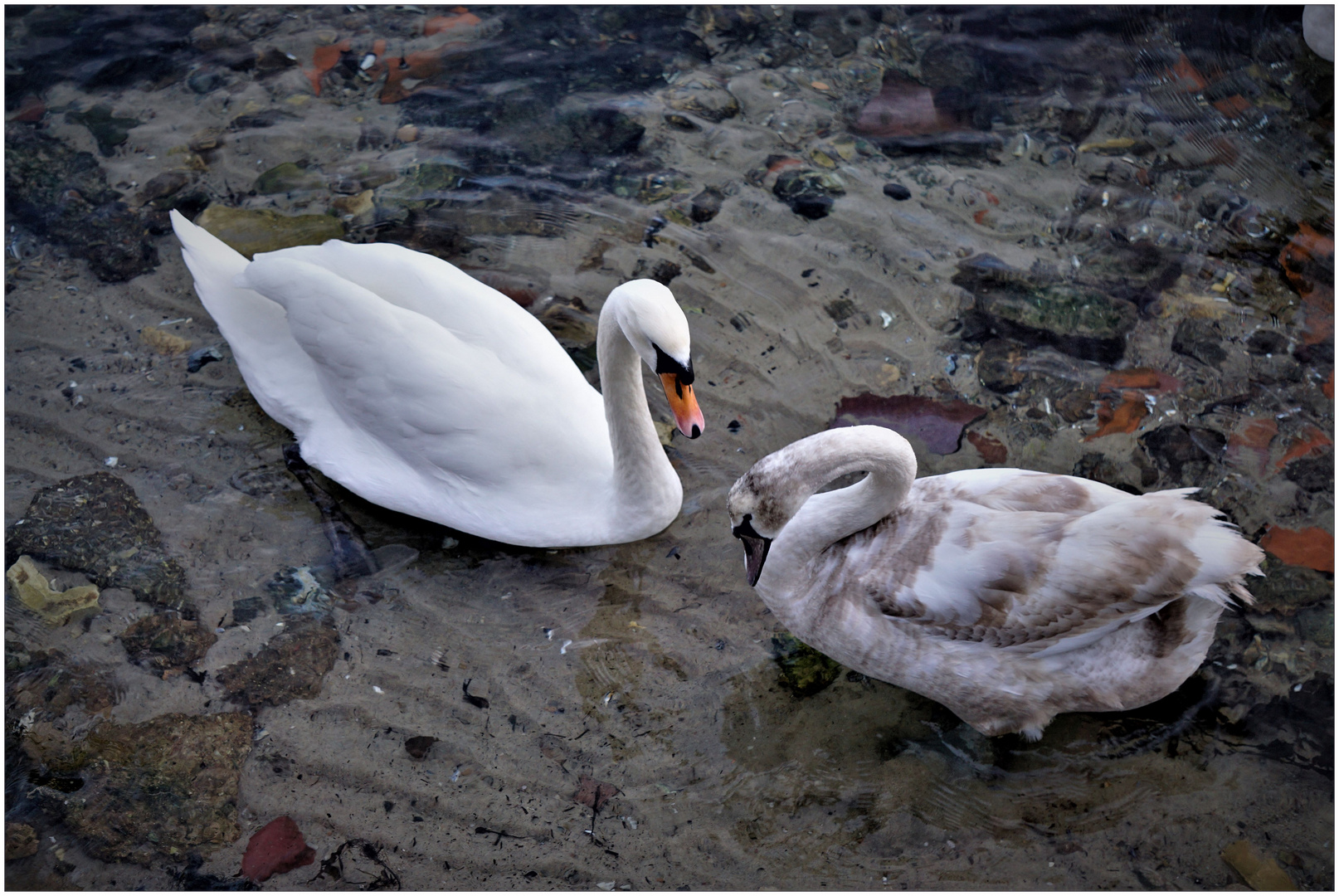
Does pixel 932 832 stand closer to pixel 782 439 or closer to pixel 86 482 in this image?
pixel 782 439

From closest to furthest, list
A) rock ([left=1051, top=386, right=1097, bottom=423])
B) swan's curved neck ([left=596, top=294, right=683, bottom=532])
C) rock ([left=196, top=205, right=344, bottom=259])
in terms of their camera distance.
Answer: swan's curved neck ([left=596, top=294, right=683, bottom=532])
rock ([left=1051, top=386, right=1097, bottom=423])
rock ([left=196, top=205, right=344, bottom=259])

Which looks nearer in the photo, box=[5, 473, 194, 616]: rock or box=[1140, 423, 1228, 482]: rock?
box=[5, 473, 194, 616]: rock

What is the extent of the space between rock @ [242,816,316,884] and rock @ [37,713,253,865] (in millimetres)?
96

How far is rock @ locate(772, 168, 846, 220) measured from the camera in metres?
5.45

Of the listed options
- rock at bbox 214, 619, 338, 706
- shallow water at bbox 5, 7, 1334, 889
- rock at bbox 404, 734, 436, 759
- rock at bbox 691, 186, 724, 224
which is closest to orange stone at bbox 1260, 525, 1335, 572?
shallow water at bbox 5, 7, 1334, 889

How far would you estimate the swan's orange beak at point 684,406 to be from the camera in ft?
11.2

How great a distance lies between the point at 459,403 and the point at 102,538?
6.09 feet

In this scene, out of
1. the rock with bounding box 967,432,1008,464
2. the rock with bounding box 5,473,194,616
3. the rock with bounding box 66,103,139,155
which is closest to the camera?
the rock with bounding box 5,473,194,616

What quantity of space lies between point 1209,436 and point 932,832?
2.42 meters

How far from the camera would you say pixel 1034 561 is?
121 inches

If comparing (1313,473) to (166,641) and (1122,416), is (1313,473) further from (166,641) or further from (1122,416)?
(166,641)

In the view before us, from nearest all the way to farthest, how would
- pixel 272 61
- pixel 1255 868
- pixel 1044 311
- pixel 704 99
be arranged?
pixel 1255 868 < pixel 1044 311 < pixel 704 99 < pixel 272 61

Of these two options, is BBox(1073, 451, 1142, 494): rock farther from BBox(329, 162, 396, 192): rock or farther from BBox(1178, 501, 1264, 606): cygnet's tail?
BBox(329, 162, 396, 192): rock

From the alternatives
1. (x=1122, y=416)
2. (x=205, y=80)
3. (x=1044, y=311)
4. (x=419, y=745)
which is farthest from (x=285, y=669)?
(x=205, y=80)
